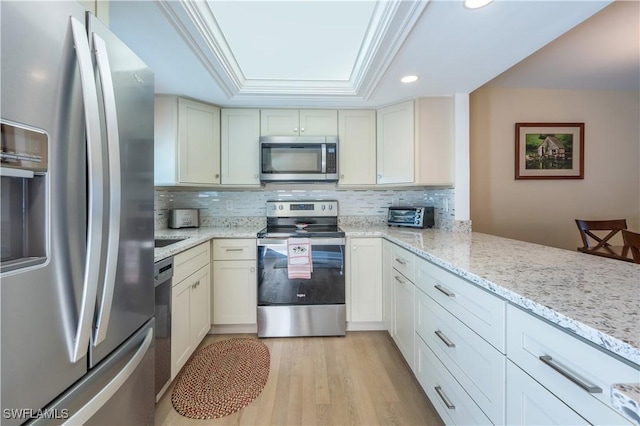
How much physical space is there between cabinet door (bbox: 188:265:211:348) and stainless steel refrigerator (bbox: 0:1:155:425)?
104 cm

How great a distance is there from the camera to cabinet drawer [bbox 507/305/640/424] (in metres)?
0.55

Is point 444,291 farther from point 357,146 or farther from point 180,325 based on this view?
→ point 357,146

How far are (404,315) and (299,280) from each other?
91 cm

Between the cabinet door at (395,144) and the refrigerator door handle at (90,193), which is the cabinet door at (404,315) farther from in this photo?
the refrigerator door handle at (90,193)

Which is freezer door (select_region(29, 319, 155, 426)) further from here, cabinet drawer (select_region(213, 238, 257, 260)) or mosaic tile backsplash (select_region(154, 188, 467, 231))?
mosaic tile backsplash (select_region(154, 188, 467, 231))

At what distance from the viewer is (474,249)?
1466 millimetres

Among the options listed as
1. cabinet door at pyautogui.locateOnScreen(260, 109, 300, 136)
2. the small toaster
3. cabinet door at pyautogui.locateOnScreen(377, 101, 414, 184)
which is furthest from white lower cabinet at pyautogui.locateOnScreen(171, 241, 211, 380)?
cabinet door at pyautogui.locateOnScreen(377, 101, 414, 184)

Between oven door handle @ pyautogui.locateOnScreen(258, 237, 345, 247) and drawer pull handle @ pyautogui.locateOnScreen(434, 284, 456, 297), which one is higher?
oven door handle @ pyautogui.locateOnScreen(258, 237, 345, 247)

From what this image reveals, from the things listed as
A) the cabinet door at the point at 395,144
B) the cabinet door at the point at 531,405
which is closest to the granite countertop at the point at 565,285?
the cabinet door at the point at 531,405

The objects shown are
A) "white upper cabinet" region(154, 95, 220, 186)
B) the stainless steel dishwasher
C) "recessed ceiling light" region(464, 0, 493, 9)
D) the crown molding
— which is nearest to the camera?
"recessed ceiling light" region(464, 0, 493, 9)

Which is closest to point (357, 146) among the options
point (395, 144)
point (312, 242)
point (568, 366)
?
point (395, 144)

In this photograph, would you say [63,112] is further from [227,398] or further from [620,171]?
[620,171]

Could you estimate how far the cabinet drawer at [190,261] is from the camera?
5.29 ft

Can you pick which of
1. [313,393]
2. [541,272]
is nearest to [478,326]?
[541,272]
